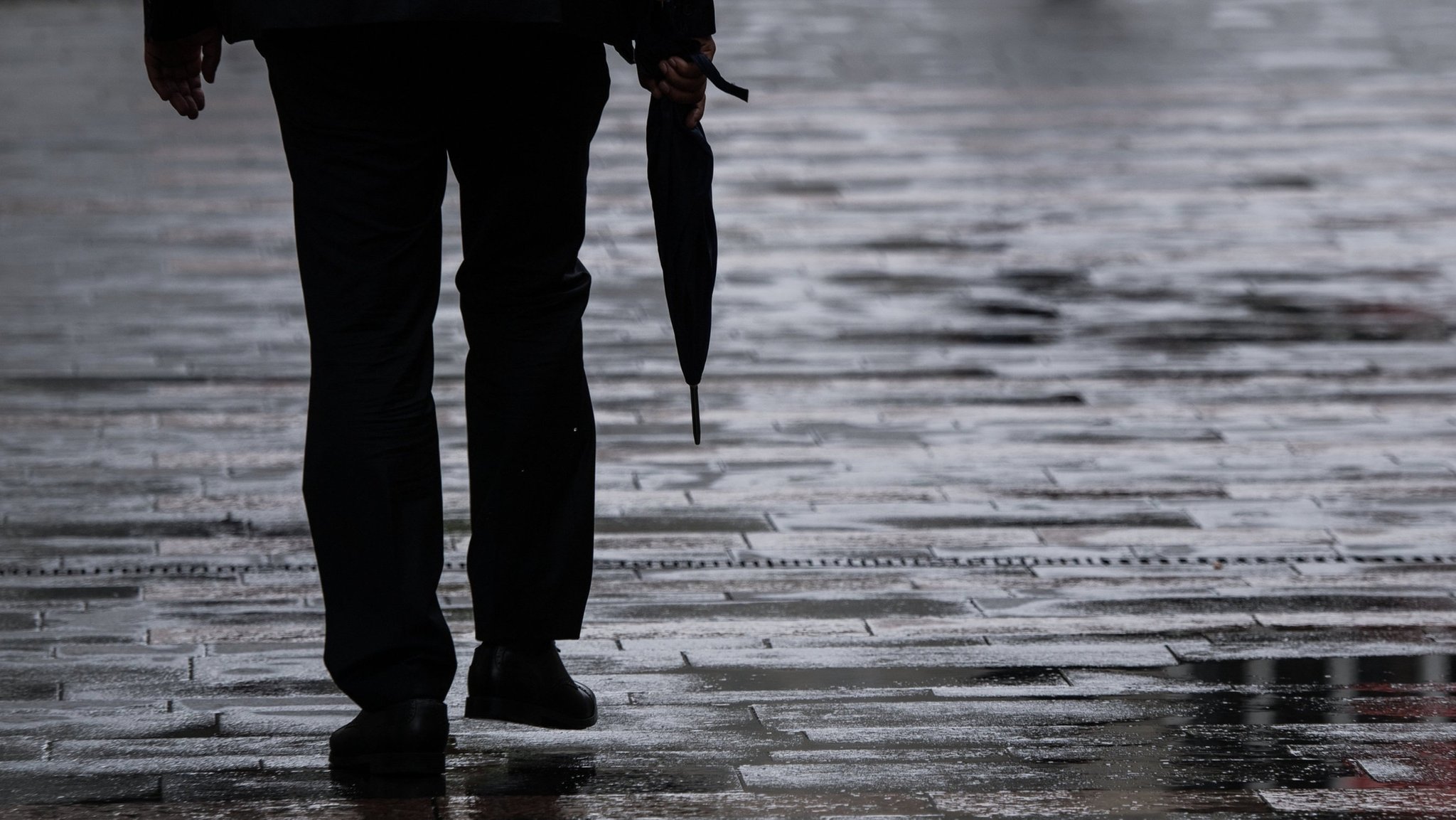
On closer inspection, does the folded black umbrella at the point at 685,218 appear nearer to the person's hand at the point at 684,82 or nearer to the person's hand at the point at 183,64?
the person's hand at the point at 684,82

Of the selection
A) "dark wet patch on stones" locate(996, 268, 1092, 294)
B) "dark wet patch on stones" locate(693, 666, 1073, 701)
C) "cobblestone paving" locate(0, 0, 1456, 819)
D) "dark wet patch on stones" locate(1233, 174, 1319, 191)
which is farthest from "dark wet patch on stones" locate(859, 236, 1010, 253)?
"dark wet patch on stones" locate(693, 666, 1073, 701)

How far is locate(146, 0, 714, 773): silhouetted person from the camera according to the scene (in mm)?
2260

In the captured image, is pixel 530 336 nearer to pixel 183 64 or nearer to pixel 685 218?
pixel 685 218

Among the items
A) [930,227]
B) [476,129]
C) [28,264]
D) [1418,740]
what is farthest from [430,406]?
[930,227]

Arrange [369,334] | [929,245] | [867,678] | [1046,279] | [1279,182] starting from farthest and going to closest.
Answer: [1279,182] → [929,245] → [1046,279] → [867,678] → [369,334]

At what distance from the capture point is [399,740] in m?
2.33

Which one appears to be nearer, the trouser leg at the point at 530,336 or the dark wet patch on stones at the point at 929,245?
the trouser leg at the point at 530,336

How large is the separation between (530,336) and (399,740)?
0.47 metres

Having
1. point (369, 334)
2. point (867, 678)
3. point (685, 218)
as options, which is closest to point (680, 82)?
point (685, 218)

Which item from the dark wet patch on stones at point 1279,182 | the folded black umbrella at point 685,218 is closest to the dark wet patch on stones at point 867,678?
the folded black umbrella at point 685,218

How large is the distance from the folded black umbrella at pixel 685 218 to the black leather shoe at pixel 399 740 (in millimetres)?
434

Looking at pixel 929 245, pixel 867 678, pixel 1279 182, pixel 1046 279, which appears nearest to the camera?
pixel 867 678

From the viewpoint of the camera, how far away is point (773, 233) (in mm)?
6023

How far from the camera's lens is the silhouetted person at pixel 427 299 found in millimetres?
2260
